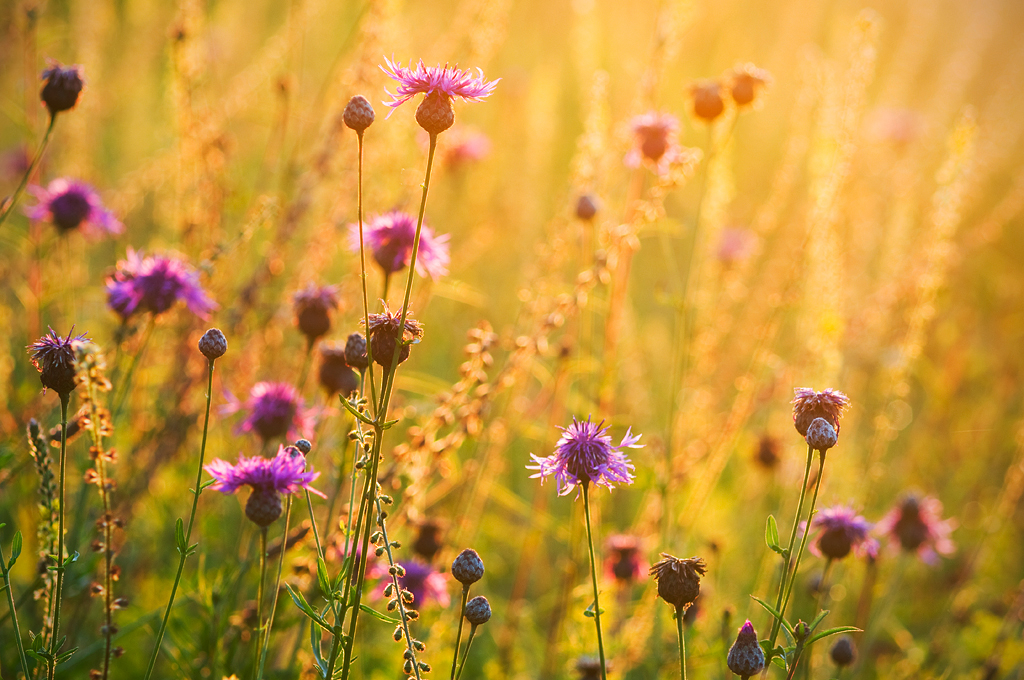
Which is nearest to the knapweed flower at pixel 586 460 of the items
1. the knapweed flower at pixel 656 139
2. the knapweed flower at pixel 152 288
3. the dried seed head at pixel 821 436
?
the dried seed head at pixel 821 436

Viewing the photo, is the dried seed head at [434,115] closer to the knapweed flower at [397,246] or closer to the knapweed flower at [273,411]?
the knapweed flower at [397,246]

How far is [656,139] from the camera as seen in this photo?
2.55m

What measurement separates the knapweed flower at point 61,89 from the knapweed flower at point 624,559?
2175 millimetres

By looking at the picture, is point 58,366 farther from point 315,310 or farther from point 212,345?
point 315,310

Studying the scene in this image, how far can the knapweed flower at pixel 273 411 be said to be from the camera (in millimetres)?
2064

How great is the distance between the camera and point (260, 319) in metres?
2.75

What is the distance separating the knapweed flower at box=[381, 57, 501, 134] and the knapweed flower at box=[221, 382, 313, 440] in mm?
1039

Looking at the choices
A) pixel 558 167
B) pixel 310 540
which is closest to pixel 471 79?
pixel 310 540

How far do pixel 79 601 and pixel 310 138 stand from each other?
2.36m

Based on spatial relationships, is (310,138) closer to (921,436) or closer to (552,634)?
(552,634)

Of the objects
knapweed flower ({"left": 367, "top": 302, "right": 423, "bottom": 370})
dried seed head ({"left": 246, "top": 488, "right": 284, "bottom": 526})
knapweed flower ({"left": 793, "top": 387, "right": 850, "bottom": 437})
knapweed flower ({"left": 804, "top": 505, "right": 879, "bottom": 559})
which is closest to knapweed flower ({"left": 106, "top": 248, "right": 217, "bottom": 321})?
dried seed head ({"left": 246, "top": 488, "right": 284, "bottom": 526})

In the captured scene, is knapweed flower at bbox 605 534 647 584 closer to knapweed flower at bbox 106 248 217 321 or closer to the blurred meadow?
the blurred meadow

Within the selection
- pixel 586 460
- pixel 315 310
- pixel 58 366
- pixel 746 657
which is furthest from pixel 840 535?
pixel 58 366

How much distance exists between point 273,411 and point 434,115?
1121 mm
